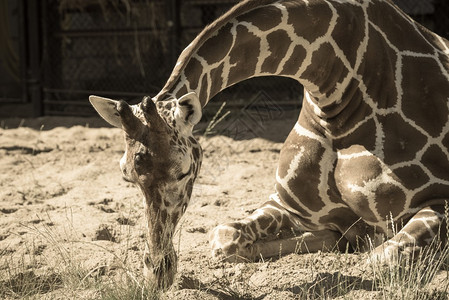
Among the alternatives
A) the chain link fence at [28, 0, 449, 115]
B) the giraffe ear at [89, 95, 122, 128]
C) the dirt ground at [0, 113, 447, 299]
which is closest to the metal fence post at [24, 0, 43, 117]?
the chain link fence at [28, 0, 449, 115]

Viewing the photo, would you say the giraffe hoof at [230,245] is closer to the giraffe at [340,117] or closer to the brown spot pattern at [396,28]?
the giraffe at [340,117]

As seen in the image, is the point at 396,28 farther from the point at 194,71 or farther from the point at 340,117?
the point at 194,71

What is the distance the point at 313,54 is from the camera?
133 inches

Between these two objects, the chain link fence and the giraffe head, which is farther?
the chain link fence

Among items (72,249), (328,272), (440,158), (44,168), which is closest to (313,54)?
(440,158)

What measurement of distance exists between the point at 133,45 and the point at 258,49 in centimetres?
531

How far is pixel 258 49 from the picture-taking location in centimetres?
324

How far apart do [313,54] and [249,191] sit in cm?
165

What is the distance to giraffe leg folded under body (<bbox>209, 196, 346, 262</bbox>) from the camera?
352 centimetres

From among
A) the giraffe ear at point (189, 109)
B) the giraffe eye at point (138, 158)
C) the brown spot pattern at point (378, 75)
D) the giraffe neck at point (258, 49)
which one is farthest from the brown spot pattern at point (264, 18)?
the giraffe eye at point (138, 158)

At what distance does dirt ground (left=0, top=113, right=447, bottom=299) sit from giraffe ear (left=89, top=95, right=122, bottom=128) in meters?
0.53

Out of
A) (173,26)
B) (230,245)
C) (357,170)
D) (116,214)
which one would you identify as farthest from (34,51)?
(357,170)

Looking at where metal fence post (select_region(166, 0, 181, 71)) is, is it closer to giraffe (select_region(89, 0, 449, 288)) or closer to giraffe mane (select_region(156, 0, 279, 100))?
giraffe (select_region(89, 0, 449, 288))

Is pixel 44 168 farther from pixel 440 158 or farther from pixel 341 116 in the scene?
pixel 440 158
